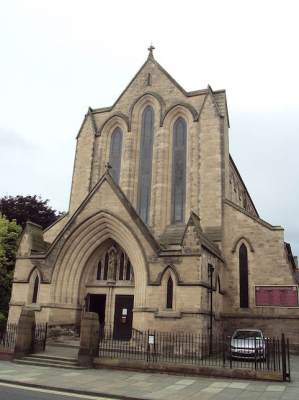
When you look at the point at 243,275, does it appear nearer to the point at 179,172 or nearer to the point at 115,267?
the point at 115,267

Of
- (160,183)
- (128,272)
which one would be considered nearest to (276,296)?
(128,272)

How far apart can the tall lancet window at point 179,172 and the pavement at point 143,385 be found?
1141 cm

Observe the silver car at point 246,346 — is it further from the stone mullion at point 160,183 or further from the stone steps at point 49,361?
the stone mullion at point 160,183

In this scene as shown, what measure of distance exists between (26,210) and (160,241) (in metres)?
Result: 15.1

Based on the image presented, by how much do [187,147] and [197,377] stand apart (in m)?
14.9

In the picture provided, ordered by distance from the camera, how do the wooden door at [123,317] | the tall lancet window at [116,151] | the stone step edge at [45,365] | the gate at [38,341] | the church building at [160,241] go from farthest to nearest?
the tall lancet window at [116,151]
the wooden door at [123,317]
the church building at [160,241]
the gate at [38,341]
the stone step edge at [45,365]

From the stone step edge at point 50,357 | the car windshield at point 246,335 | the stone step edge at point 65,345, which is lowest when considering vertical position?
the stone step edge at point 50,357

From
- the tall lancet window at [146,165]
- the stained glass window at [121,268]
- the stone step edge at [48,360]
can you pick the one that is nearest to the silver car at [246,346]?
the stone step edge at [48,360]

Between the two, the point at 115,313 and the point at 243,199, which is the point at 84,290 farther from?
the point at 243,199

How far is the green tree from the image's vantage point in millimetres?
24750

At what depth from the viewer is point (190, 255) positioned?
16.8 meters

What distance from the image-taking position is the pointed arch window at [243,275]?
20.1m

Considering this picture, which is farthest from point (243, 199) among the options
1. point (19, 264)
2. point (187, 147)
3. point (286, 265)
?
point (19, 264)

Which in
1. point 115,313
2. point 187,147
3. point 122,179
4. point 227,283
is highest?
point 187,147
